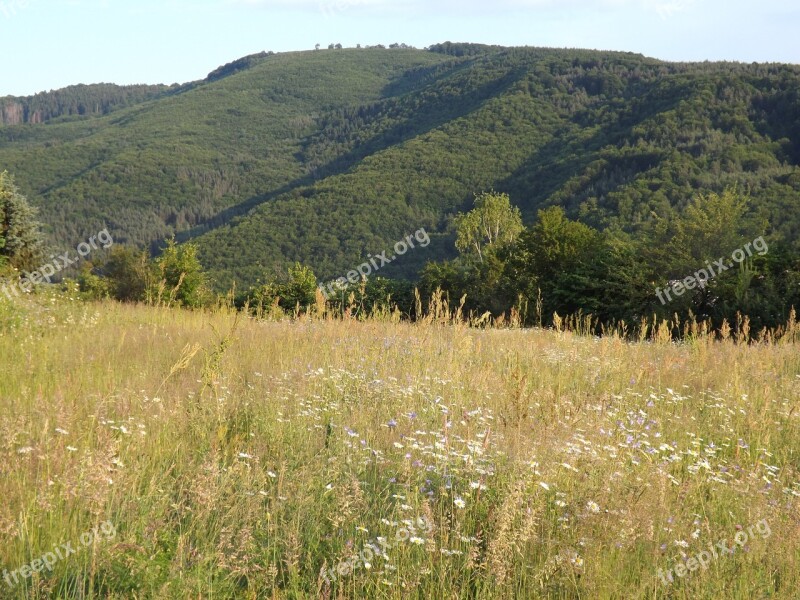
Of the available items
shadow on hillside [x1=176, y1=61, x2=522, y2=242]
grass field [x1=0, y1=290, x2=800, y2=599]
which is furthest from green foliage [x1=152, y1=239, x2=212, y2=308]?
shadow on hillside [x1=176, y1=61, x2=522, y2=242]

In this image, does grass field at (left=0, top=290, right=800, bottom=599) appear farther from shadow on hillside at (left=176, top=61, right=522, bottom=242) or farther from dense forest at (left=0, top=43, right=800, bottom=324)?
shadow on hillside at (left=176, top=61, right=522, bottom=242)

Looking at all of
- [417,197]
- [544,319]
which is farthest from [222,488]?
[417,197]

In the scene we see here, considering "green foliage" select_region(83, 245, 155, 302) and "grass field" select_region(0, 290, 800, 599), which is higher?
"grass field" select_region(0, 290, 800, 599)

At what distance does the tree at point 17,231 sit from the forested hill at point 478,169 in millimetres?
34830

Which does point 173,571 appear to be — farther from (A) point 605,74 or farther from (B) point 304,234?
(A) point 605,74

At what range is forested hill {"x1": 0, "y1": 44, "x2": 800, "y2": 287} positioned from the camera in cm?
7944

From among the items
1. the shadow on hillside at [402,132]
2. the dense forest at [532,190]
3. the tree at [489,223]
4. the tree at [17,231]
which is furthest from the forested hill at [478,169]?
the tree at [17,231]

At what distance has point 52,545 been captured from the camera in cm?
255

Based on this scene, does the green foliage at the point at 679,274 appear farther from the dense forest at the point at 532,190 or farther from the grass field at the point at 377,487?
the grass field at the point at 377,487

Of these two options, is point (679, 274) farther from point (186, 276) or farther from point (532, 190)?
point (532, 190)

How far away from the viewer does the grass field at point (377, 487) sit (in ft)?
8.41

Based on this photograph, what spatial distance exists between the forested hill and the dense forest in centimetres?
40

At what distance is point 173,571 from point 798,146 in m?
94.6

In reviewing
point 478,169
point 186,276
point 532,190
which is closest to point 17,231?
point 186,276
